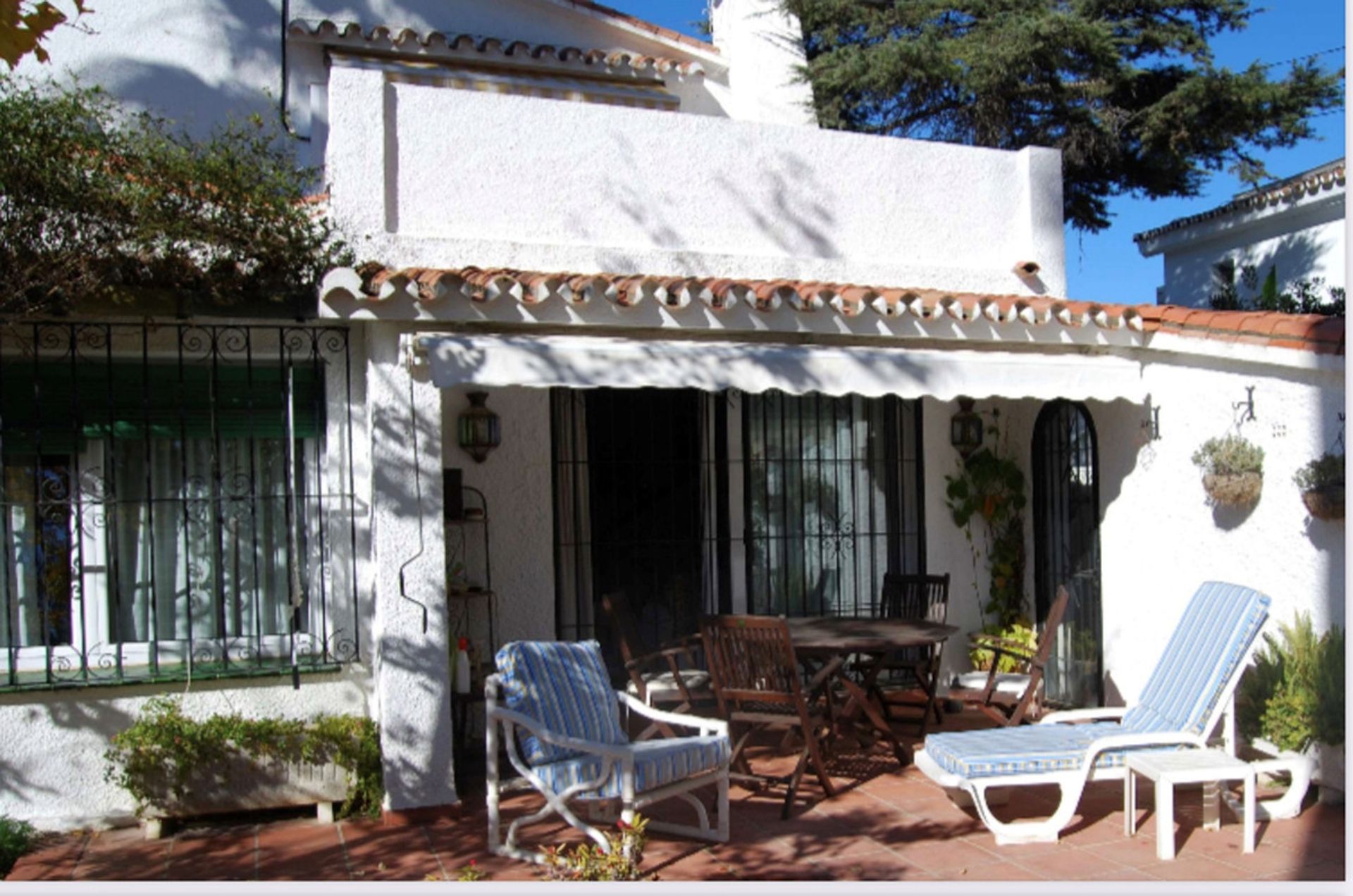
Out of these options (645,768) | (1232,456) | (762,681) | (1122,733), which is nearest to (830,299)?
(762,681)

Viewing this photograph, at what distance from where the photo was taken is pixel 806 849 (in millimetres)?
8977

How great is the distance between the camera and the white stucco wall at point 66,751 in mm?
9672

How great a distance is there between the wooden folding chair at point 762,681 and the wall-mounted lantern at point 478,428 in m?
3.57

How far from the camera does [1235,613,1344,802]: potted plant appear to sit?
9.34 m

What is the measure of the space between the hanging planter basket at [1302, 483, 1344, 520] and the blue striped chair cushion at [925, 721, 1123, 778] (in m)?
2.28

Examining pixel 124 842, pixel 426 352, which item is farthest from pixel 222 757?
pixel 426 352

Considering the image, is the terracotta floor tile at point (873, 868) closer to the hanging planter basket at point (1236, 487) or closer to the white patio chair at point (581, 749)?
the white patio chair at point (581, 749)

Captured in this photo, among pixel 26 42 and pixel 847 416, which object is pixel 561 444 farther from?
pixel 26 42

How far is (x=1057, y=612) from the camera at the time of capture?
422 inches

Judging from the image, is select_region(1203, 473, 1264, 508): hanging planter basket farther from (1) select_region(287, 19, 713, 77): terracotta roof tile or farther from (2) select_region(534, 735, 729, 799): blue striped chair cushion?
(1) select_region(287, 19, 713, 77): terracotta roof tile

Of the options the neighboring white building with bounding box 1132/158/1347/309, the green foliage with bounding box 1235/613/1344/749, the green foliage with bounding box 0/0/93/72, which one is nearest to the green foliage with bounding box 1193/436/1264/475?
the green foliage with bounding box 1235/613/1344/749

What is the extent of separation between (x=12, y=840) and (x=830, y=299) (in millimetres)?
7818

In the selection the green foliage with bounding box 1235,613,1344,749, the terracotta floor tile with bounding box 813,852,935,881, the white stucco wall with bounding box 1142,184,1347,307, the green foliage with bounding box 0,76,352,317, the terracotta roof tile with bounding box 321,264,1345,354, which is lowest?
the terracotta floor tile with bounding box 813,852,935,881

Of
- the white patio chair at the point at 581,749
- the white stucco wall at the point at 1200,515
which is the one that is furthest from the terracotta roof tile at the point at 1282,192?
the white patio chair at the point at 581,749
